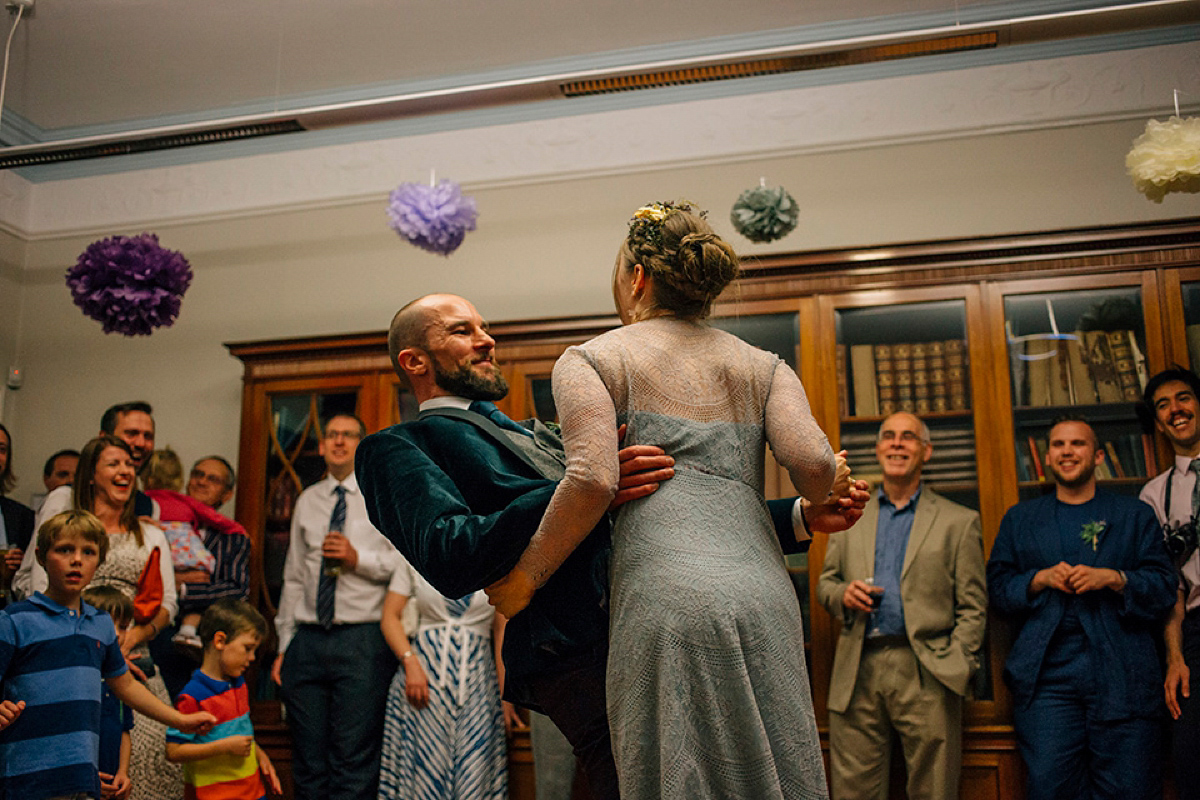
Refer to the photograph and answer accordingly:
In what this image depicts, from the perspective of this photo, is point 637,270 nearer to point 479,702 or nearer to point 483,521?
point 483,521

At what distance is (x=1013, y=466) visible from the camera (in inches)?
163

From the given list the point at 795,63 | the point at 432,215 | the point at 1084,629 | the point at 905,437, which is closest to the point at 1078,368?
the point at 905,437

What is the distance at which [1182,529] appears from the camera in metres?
3.77

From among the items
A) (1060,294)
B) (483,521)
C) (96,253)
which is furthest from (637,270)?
(96,253)

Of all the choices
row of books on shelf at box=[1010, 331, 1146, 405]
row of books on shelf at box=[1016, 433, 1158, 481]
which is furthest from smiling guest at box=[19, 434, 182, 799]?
row of books on shelf at box=[1010, 331, 1146, 405]

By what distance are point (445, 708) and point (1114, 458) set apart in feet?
9.23

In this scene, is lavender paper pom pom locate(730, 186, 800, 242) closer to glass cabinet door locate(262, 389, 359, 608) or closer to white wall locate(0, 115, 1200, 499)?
white wall locate(0, 115, 1200, 499)

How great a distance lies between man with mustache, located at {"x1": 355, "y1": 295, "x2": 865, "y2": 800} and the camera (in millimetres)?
1775

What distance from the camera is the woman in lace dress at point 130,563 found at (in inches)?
149

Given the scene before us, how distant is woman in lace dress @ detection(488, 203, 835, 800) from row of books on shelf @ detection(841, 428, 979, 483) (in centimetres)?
253

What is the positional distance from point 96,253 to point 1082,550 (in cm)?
419

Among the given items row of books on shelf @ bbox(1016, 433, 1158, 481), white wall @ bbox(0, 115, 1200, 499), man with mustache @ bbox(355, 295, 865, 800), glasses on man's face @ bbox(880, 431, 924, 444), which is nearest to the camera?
man with mustache @ bbox(355, 295, 865, 800)

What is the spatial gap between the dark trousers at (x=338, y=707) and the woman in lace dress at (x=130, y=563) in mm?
538

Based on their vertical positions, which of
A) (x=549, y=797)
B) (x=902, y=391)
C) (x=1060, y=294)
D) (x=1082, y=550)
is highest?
(x=1060, y=294)
